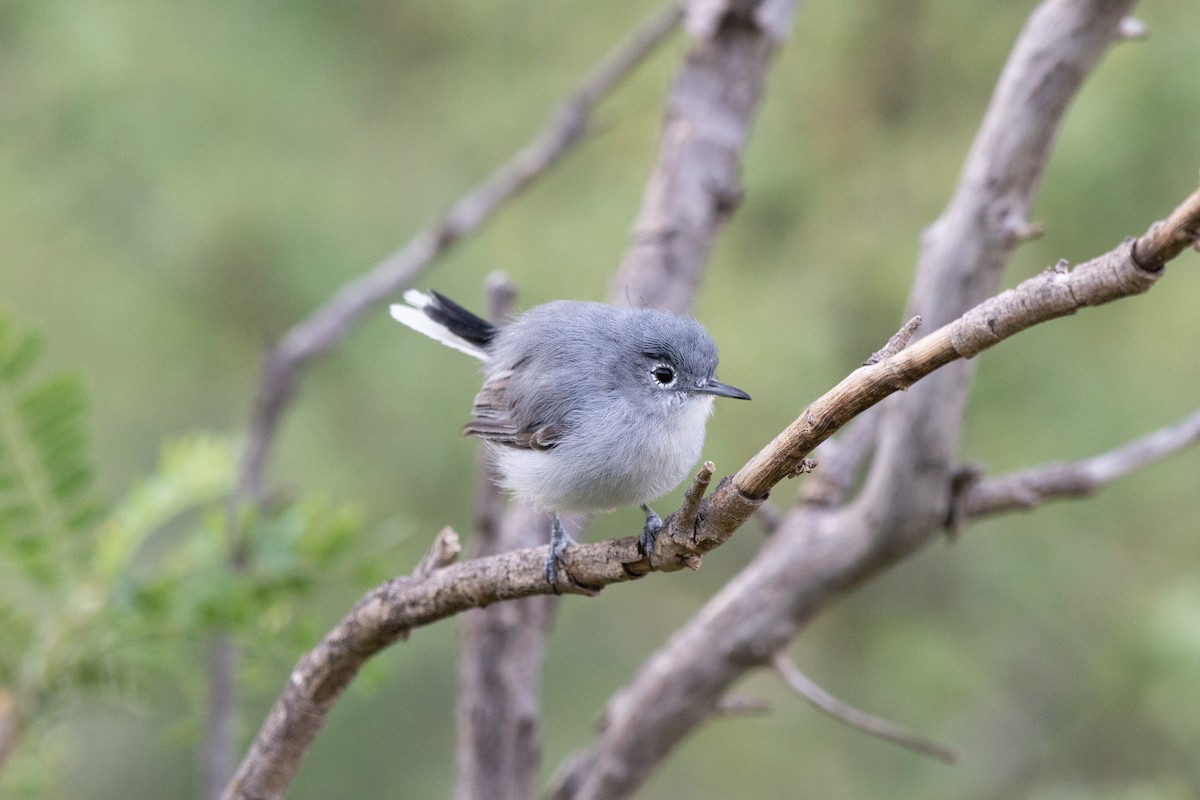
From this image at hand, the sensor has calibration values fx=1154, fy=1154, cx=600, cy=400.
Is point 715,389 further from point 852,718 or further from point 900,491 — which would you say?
point 852,718

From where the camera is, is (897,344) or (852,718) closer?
(897,344)

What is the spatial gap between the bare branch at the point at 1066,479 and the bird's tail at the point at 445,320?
102 cm

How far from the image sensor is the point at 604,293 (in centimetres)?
404

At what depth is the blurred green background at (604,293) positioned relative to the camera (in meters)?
3.66

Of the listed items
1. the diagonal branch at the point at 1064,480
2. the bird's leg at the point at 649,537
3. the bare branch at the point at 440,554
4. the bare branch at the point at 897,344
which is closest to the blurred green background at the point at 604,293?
the diagonal branch at the point at 1064,480

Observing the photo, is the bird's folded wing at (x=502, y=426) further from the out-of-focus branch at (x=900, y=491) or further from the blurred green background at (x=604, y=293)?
the blurred green background at (x=604, y=293)

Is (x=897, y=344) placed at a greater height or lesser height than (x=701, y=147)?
lesser

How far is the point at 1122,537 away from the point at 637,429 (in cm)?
258

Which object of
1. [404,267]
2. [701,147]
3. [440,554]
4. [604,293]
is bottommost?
[440,554]

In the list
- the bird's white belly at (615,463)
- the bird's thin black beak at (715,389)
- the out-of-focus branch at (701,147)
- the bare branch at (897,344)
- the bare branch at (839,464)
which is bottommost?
the bare branch at (897,344)

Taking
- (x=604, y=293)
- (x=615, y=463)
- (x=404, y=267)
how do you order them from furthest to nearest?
1. (x=604, y=293)
2. (x=404, y=267)
3. (x=615, y=463)

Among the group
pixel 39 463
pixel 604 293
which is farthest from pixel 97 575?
pixel 604 293

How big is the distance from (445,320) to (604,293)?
1.70 metres

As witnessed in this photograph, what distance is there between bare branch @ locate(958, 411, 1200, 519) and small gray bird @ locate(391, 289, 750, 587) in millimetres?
645
